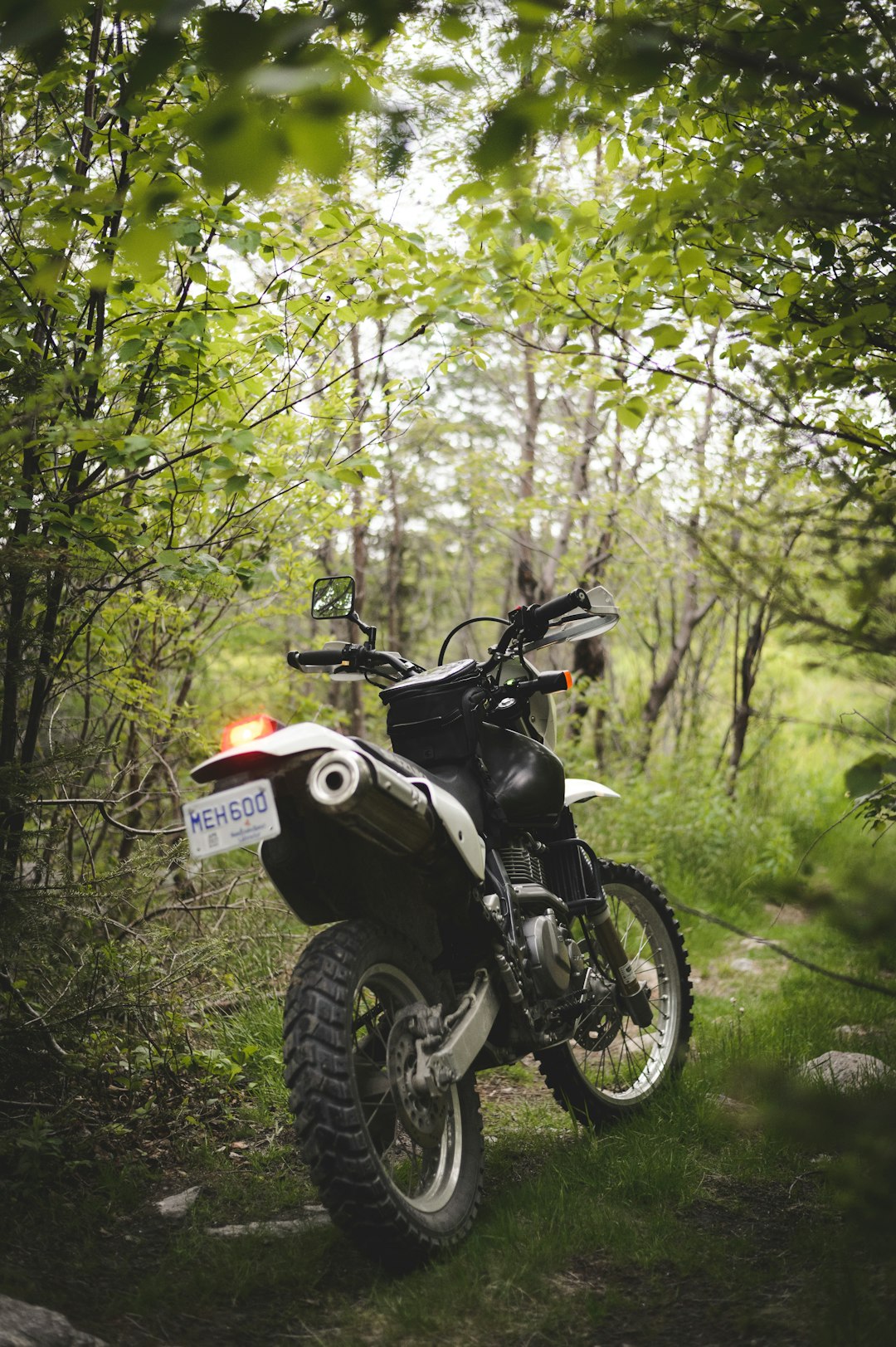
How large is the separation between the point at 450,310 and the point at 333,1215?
281 centimetres

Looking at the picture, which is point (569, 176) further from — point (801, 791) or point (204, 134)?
point (204, 134)

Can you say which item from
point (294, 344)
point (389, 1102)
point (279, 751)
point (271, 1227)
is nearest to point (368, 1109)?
point (389, 1102)

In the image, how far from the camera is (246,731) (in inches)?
94.0

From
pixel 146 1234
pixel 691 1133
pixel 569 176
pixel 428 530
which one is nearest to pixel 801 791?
pixel 428 530

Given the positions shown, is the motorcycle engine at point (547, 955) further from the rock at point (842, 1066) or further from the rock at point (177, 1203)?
the rock at point (177, 1203)

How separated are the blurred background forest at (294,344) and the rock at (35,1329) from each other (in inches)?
35.5

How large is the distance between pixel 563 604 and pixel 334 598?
758 millimetres

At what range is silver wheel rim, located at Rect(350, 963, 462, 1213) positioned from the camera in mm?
2539

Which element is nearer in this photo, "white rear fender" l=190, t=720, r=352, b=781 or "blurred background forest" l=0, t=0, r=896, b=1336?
"blurred background forest" l=0, t=0, r=896, b=1336

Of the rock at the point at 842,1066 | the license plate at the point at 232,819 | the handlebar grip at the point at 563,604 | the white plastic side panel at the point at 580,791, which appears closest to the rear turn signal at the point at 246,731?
the license plate at the point at 232,819

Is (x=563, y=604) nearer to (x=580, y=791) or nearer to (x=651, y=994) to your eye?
(x=580, y=791)

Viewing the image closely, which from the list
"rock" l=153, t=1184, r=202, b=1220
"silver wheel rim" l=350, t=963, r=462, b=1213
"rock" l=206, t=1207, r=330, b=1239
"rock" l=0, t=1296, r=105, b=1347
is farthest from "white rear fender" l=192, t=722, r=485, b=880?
"rock" l=153, t=1184, r=202, b=1220

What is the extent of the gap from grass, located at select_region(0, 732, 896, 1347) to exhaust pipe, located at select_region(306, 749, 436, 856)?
2.92 feet

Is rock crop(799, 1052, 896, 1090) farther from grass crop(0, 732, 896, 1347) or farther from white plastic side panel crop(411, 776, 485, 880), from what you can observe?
white plastic side panel crop(411, 776, 485, 880)
